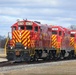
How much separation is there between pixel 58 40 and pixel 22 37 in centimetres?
966

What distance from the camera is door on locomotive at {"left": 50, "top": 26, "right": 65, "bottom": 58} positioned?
38.6 meters

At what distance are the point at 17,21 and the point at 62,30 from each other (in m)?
9.50

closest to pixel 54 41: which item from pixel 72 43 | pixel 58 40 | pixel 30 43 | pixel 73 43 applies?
pixel 58 40

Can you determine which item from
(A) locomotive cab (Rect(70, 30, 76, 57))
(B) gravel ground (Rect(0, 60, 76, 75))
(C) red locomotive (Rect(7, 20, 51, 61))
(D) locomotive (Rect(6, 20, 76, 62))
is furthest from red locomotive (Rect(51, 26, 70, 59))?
(B) gravel ground (Rect(0, 60, 76, 75))

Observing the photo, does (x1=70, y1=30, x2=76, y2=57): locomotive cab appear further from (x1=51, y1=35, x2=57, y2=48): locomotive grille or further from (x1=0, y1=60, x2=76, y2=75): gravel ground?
(x1=0, y1=60, x2=76, y2=75): gravel ground

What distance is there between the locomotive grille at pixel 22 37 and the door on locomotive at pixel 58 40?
747cm

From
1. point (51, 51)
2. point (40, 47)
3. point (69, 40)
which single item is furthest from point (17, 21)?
point (69, 40)

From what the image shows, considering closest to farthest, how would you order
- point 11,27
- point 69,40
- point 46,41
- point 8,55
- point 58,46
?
point 8,55
point 11,27
point 46,41
point 58,46
point 69,40

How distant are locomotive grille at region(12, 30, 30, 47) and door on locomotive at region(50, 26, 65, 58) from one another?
747 cm

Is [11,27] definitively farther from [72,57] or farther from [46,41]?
[72,57]

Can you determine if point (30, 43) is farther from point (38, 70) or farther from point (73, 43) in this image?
point (73, 43)

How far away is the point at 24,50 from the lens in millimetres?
30344

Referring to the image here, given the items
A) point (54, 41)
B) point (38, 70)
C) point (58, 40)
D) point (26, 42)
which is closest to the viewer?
point (38, 70)

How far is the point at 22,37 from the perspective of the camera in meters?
31.4
